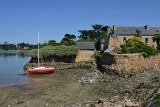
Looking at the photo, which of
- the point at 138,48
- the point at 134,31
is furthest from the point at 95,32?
the point at 138,48

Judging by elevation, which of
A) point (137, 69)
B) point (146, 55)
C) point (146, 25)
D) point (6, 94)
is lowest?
point (6, 94)

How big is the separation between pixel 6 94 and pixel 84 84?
23.2 feet

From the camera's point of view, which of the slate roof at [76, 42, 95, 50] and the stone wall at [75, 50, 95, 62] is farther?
the slate roof at [76, 42, 95, 50]

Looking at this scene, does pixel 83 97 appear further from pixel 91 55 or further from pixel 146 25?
pixel 146 25

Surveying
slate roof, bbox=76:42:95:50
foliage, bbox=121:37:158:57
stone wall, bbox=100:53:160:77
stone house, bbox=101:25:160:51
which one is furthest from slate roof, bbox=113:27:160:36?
stone wall, bbox=100:53:160:77

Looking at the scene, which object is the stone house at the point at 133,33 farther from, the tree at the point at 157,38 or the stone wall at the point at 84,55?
the stone wall at the point at 84,55

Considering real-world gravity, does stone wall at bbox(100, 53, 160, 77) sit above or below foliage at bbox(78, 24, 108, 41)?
below

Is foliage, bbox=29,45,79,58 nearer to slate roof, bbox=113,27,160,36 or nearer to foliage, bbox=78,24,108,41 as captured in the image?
slate roof, bbox=113,27,160,36

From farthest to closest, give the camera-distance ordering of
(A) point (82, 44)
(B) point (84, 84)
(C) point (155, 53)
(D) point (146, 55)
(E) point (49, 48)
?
(A) point (82, 44)
(E) point (49, 48)
(C) point (155, 53)
(D) point (146, 55)
(B) point (84, 84)

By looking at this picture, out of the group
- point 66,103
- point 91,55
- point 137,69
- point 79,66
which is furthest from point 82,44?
point 66,103

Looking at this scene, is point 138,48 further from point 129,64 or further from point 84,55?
point 84,55

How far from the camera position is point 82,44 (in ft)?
105

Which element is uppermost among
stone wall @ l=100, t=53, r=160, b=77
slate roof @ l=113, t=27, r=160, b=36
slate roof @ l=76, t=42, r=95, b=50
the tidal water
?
slate roof @ l=113, t=27, r=160, b=36

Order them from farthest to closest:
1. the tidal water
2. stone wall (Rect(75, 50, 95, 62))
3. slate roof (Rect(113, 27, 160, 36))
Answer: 1. slate roof (Rect(113, 27, 160, 36))
2. stone wall (Rect(75, 50, 95, 62))
3. the tidal water
